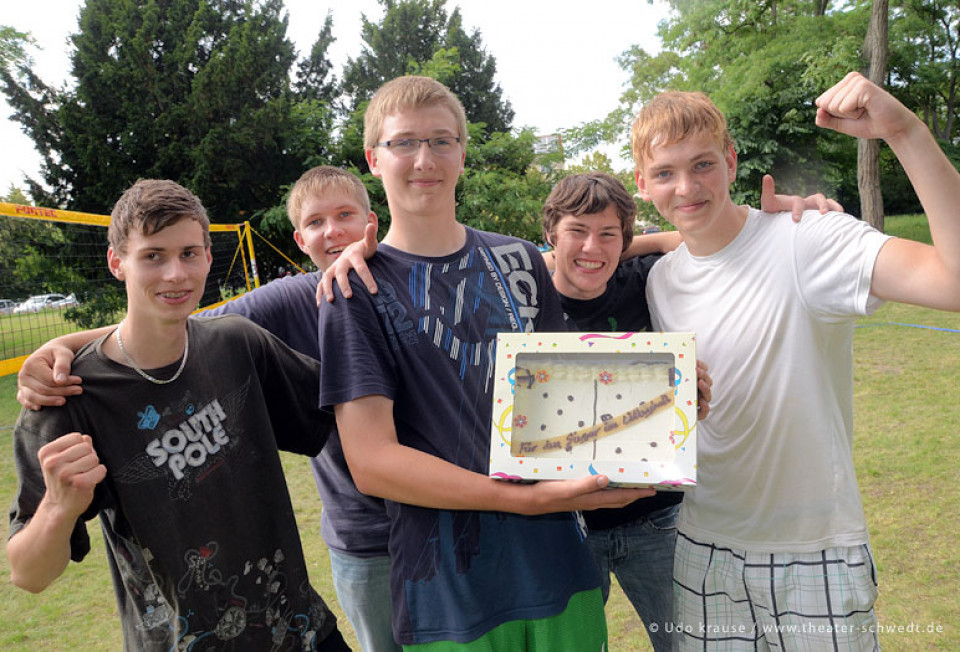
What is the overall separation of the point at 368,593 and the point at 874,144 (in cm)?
1651

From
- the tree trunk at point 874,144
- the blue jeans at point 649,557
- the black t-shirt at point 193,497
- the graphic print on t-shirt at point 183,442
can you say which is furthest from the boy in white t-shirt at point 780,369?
the tree trunk at point 874,144

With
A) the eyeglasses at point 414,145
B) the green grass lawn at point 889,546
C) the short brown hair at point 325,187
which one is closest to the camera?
the eyeglasses at point 414,145

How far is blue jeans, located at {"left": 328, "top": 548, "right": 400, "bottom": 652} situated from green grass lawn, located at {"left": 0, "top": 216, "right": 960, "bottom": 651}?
1.59 m

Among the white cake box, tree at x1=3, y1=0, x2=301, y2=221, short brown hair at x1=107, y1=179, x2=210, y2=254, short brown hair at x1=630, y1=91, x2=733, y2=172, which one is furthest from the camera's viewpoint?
tree at x1=3, y1=0, x2=301, y2=221

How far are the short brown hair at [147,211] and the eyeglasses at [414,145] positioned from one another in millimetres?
648

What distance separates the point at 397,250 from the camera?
1.85 m

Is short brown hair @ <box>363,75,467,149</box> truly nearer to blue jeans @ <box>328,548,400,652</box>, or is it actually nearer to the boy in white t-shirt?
the boy in white t-shirt

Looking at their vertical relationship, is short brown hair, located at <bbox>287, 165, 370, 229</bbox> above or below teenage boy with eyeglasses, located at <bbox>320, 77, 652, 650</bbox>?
above

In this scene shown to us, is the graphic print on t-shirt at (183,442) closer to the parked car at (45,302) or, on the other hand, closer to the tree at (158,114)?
the parked car at (45,302)

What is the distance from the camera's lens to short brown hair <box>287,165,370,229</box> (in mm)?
2963

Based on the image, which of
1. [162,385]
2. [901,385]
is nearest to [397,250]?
[162,385]

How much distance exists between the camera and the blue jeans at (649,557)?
2.40 m

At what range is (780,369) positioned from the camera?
6.26ft

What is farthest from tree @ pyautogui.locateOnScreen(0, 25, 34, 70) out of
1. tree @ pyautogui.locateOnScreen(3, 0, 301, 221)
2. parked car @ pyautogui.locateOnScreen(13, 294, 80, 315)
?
parked car @ pyautogui.locateOnScreen(13, 294, 80, 315)
